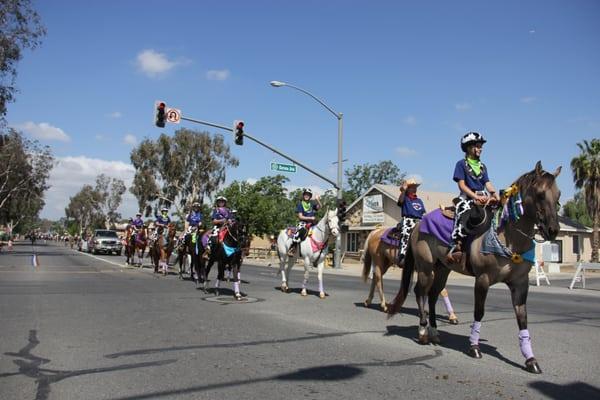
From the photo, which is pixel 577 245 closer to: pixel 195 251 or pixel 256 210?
pixel 256 210

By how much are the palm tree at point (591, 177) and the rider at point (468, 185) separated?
39.3 metres

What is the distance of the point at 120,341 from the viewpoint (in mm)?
7219

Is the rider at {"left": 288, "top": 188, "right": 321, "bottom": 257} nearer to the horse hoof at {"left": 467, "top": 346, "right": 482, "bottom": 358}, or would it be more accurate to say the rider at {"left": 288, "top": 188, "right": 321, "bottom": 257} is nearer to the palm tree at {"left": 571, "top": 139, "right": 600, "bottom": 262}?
the horse hoof at {"left": 467, "top": 346, "right": 482, "bottom": 358}

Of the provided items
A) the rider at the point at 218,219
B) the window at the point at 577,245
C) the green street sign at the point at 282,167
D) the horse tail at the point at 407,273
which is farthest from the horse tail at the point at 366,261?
the window at the point at 577,245

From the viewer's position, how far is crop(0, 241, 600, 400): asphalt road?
509 centimetres

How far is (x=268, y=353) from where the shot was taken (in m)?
6.64

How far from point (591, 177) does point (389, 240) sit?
37.2m

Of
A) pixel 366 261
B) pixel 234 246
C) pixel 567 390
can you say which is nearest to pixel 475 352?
pixel 567 390

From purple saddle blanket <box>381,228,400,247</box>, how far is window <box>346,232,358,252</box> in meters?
35.2

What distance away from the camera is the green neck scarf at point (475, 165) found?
7031 mm

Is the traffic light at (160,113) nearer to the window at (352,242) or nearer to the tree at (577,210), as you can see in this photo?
the window at (352,242)

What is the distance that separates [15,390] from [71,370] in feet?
2.38

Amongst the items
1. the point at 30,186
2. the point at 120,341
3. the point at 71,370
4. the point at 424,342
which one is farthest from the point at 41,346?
the point at 30,186

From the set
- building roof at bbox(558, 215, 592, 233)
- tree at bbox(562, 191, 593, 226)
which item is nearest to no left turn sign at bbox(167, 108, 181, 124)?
building roof at bbox(558, 215, 592, 233)
